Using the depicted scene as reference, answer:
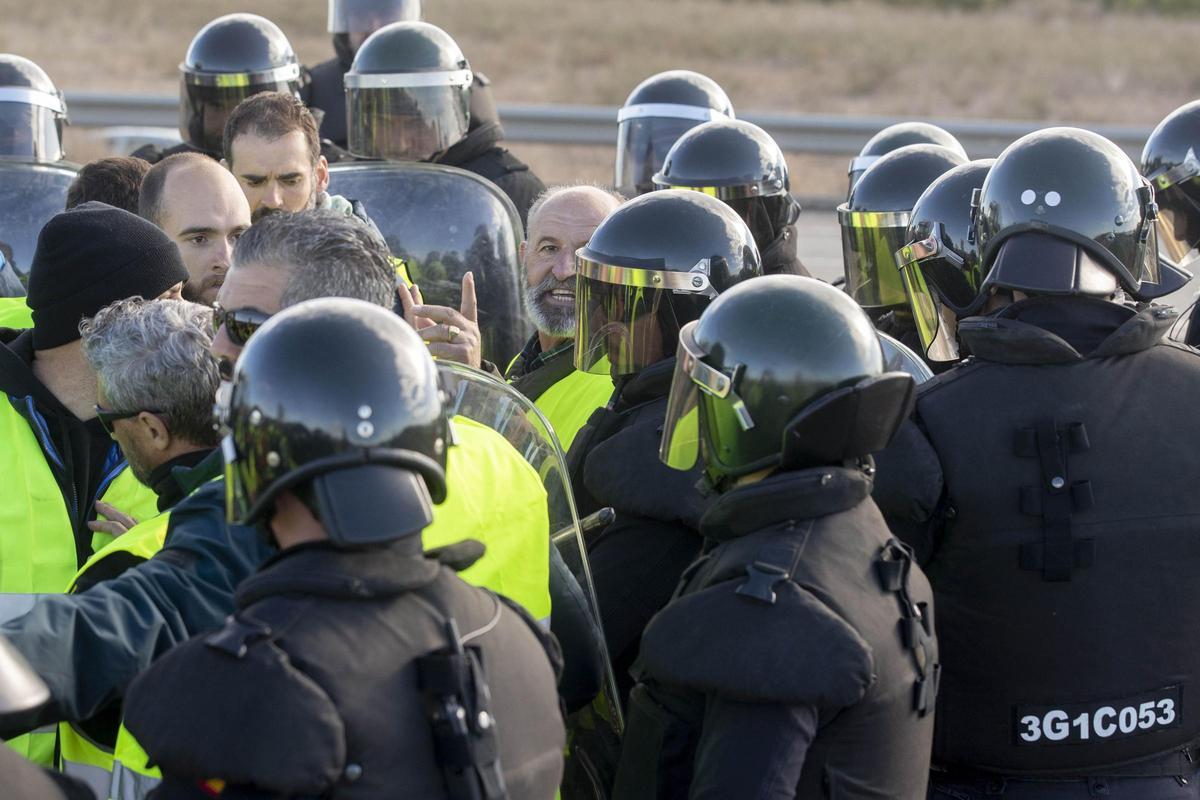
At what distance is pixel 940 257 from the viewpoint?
14.6ft

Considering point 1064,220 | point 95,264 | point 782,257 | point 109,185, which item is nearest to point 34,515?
point 95,264

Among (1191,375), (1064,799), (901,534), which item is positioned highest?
(1191,375)

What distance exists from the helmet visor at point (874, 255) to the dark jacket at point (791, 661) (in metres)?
2.61

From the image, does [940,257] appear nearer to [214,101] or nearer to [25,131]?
[214,101]

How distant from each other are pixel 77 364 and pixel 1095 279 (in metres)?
2.35

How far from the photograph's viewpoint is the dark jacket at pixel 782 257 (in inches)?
215

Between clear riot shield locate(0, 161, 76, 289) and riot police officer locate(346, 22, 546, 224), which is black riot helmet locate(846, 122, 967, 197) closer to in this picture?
riot police officer locate(346, 22, 546, 224)

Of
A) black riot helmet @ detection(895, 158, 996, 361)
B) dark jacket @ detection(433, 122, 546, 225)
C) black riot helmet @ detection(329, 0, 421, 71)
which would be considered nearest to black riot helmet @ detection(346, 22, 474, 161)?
dark jacket @ detection(433, 122, 546, 225)

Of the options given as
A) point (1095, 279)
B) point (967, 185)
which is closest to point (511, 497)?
point (1095, 279)

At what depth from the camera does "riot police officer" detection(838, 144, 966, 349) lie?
210 inches

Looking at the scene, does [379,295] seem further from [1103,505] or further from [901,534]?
[1103,505]

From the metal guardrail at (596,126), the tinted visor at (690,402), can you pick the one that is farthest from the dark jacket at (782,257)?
the metal guardrail at (596,126)

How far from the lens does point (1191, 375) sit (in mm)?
3338

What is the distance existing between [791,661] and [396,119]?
485 centimetres
